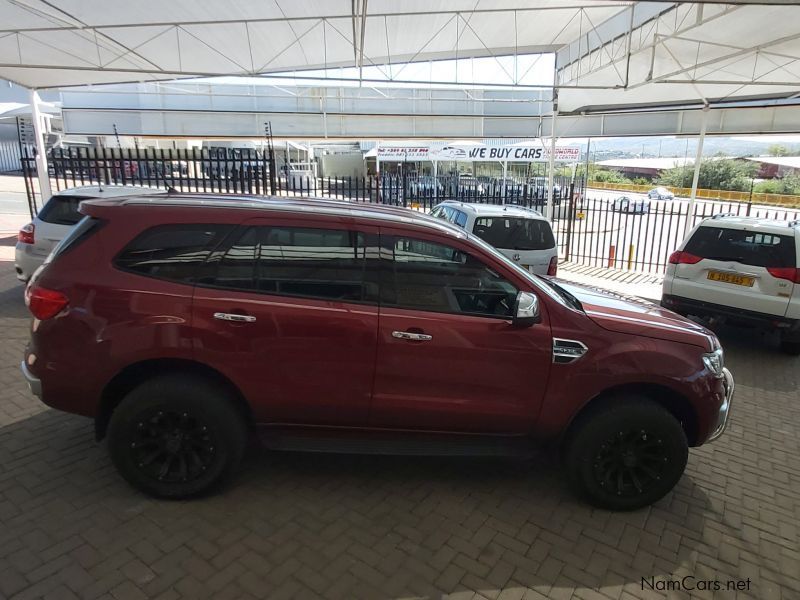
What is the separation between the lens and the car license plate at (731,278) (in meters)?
6.27

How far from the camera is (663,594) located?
106 inches

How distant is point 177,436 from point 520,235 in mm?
5789

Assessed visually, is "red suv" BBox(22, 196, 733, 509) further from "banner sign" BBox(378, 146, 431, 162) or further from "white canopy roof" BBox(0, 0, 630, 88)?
"banner sign" BBox(378, 146, 431, 162)

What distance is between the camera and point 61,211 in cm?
666

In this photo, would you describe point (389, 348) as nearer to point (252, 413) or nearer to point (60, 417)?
point (252, 413)

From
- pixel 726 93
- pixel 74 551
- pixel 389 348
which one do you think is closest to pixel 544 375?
pixel 389 348

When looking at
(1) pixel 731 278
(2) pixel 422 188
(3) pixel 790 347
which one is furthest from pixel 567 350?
(2) pixel 422 188

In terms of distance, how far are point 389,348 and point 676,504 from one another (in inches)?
88.5

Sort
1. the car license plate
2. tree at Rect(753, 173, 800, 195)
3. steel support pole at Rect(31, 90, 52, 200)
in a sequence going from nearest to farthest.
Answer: the car license plate, steel support pole at Rect(31, 90, 52, 200), tree at Rect(753, 173, 800, 195)

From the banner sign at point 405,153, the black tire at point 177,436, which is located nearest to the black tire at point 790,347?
the black tire at point 177,436

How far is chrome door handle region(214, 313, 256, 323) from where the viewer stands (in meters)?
2.94

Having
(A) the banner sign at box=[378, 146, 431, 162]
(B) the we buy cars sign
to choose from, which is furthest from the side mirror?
(A) the banner sign at box=[378, 146, 431, 162]

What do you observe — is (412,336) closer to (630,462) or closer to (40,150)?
(630,462)

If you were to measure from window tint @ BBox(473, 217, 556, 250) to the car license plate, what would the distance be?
214cm
